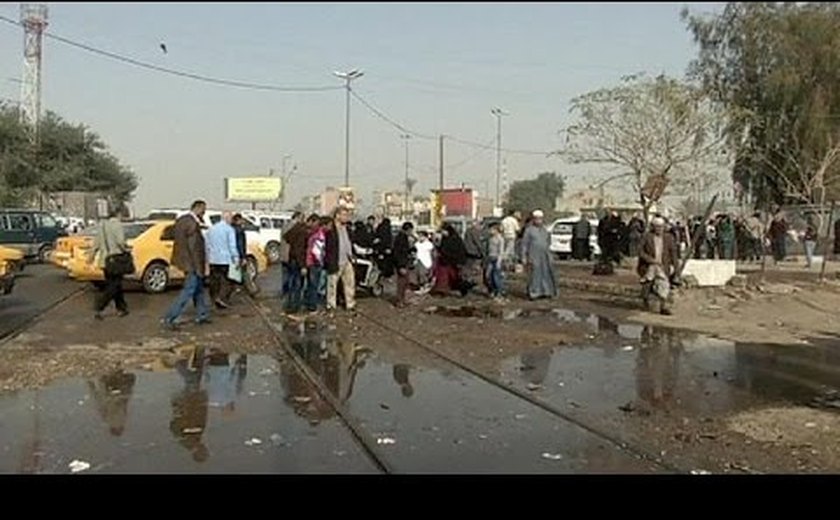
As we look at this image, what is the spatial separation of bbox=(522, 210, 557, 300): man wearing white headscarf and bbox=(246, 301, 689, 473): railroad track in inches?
226

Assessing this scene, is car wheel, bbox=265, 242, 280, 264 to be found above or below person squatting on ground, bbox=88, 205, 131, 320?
below

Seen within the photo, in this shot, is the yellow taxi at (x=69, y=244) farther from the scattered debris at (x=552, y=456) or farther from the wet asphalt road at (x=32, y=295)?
the scattered debris at (x=552, y=456)

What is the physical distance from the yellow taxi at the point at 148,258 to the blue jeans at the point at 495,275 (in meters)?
6.36

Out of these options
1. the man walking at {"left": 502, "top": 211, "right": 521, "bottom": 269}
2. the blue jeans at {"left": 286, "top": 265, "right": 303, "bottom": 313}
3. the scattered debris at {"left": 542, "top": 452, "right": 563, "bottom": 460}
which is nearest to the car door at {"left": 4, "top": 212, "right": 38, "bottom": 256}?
the man walking at {"left": 502, "top": 211, "right": 521, "bottom": 269}

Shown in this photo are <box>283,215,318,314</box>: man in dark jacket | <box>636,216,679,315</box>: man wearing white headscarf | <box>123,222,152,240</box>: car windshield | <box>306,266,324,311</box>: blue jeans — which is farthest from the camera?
<box>123,222,152,240</box>: car windshield

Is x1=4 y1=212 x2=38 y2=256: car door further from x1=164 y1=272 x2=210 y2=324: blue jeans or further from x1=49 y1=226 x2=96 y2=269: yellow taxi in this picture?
x1=164 y1=272 x2=210 y2=324: blue jeans

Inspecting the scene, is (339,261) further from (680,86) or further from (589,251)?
(680,86)

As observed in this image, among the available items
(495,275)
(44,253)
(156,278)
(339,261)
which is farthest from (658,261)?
(44,253)

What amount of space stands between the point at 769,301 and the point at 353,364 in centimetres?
1037

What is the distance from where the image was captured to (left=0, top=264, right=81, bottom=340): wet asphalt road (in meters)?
15.1

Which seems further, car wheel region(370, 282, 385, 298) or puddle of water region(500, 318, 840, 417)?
car wheel region(370, 282, 385, 298)

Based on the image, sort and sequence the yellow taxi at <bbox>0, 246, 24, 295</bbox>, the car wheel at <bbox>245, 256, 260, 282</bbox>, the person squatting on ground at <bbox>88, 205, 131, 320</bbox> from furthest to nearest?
the car wheel at <bbox>245, 256, 260, 282</bbox> → the yellow taxi at <bbox>0, 246, 24, 295</bbox> → the person squatting on ground at <bbox>88, 205, 131, 320</bbox>

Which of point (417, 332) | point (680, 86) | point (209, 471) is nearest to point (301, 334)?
point (417, 332)

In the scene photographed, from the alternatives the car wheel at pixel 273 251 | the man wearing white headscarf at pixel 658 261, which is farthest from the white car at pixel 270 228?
the man wearing white headscarf at pixel 658 261
